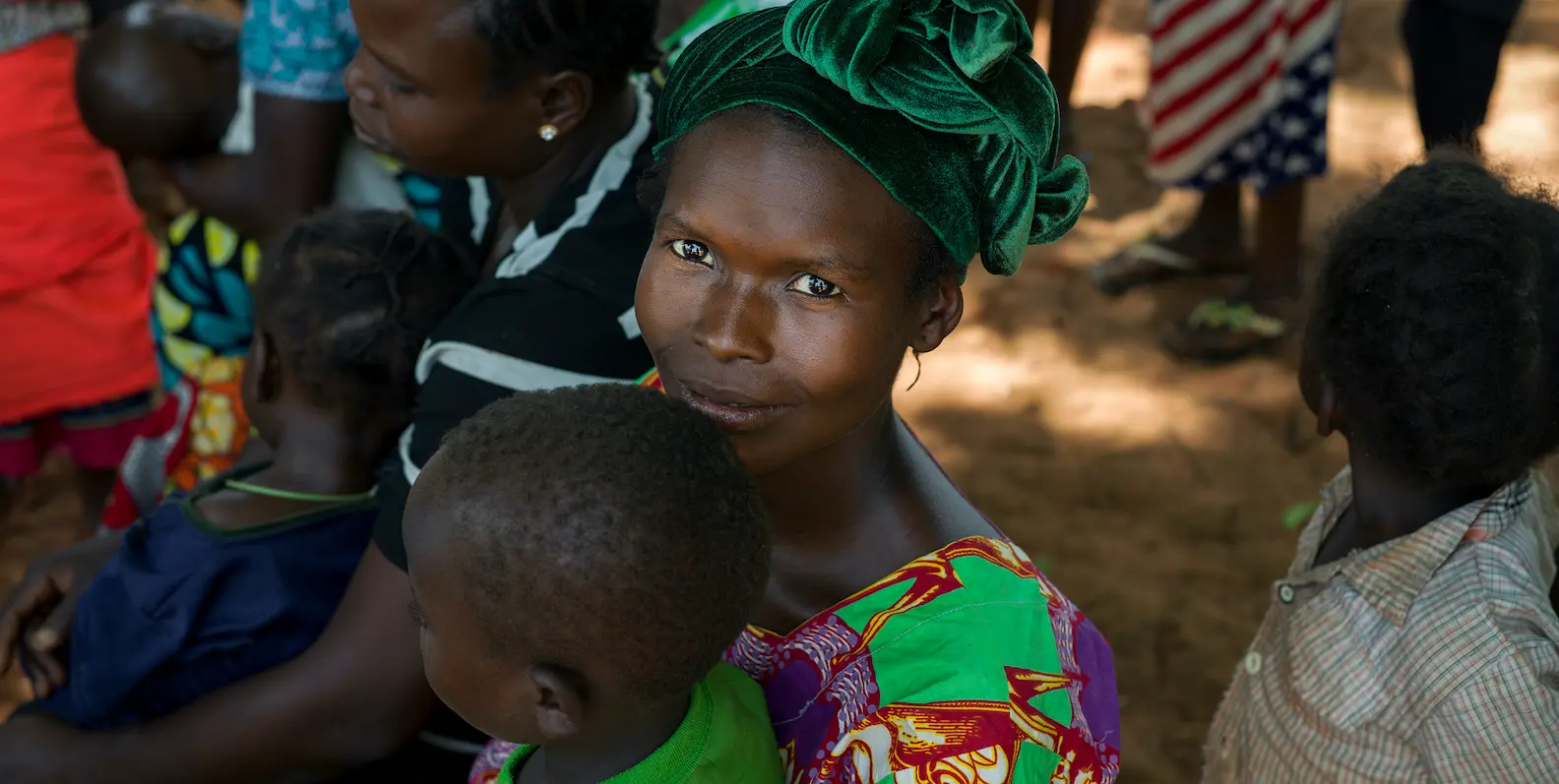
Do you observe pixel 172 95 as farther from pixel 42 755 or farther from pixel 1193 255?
pixel 1193 255

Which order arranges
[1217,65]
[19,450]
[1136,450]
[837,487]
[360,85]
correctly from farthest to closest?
[1217,65], [1136,450], [19,450], [360,85], [837,487]

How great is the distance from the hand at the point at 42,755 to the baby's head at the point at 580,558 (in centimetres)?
90

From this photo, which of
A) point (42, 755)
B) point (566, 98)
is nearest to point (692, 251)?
point (566, 98)

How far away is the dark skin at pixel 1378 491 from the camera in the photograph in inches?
77.5

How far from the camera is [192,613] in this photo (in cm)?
200

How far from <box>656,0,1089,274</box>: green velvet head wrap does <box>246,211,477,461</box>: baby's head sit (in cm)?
88

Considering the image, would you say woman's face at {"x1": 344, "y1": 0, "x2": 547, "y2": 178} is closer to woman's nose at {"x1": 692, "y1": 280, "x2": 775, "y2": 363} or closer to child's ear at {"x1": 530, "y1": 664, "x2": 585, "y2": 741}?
woman's nose at {"x1": 692, "y1": 280, "x2": 775, "y2": 363}

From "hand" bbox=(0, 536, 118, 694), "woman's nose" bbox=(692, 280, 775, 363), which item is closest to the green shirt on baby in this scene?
"woman's nose" bbox=(692, 280, 775, 363)

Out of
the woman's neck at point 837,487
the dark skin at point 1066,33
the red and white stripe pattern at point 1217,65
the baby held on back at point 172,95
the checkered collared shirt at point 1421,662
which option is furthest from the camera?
the dark skin at point 1066,33

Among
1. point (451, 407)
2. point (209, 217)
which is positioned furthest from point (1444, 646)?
point (209, 217)

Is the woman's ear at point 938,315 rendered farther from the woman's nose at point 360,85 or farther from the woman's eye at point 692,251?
the woman's nose at point 360,85

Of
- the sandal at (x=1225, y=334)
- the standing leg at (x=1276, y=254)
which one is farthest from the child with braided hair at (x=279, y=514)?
the standing leg at (x=1276, y=254)

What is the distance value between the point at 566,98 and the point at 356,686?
2.84 feet

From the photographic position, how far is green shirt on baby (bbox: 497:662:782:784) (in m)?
1.40
